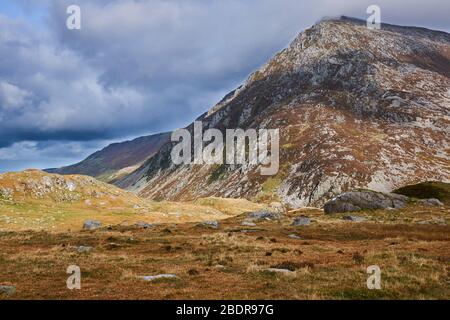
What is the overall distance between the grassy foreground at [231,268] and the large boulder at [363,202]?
32.4 metres

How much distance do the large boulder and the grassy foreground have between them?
3244 cm

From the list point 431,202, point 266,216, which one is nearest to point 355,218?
point 266,216

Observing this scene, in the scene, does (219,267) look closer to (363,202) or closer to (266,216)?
(266,216)

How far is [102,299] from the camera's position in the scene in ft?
61.3

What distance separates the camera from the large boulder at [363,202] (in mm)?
82625

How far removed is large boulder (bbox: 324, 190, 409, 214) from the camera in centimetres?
8262

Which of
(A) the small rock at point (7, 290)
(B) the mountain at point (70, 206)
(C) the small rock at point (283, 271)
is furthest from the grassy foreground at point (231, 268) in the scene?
(B) the mountain at point (70, 206)

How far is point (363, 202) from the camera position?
273ft

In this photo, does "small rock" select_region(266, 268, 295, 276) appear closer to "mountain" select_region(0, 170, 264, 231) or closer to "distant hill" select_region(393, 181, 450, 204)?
"mountain" select_region(0, 170, 264, 231)

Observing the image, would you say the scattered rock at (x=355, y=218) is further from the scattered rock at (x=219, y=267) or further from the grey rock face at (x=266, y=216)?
the scattered rock at (x=219, y=267)

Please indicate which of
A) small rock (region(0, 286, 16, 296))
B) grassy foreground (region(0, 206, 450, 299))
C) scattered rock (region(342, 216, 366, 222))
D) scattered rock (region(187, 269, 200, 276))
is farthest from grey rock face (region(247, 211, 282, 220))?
small rock (region(0, 286, 16, 296))

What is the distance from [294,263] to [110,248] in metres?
22.7
